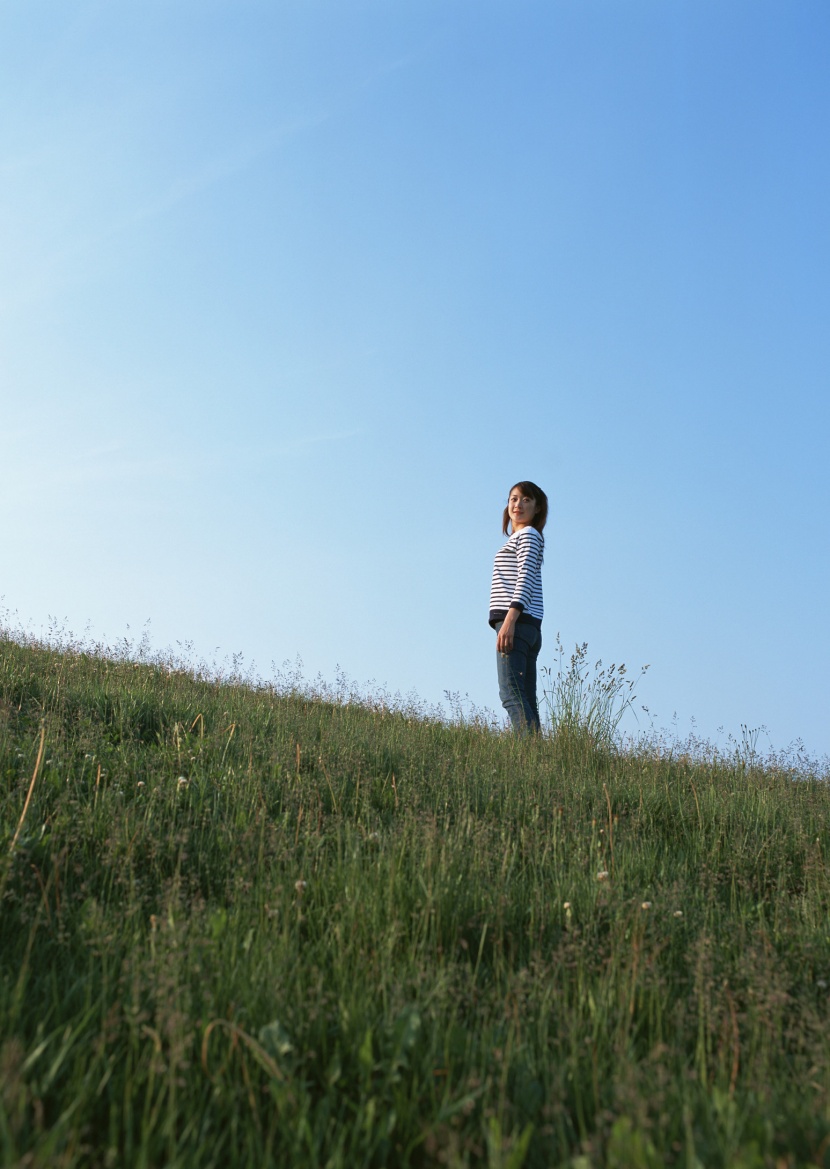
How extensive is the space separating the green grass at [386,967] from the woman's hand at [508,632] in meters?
2.22

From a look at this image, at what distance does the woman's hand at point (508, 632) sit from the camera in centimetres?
730

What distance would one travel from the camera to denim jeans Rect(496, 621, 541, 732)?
24.3 ft

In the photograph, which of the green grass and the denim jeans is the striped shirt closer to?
the denim jeans

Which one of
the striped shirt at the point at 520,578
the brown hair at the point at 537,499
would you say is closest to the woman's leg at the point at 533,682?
the striped shirt at the point at 520,578

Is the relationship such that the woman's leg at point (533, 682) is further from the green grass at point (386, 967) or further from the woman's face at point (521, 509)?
the green grass at point (386, 967)

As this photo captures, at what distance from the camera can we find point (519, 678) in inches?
294

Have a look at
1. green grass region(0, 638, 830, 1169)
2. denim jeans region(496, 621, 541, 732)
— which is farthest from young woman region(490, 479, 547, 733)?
green grass region(0, 638, 830, 1169)

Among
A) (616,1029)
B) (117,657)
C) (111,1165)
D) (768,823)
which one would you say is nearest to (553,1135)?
(616,1029)

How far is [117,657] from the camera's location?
364 inches

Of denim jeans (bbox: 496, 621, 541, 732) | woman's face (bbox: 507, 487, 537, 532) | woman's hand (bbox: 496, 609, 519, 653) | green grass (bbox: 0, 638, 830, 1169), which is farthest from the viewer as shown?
woman's face (bbox: 507, 487, 537, 532)

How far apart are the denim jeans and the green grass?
2.24m

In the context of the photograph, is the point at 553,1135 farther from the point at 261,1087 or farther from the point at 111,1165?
the point at 111,1165

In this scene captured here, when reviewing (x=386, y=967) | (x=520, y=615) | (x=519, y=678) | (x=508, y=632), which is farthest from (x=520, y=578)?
(x=386, y=967)

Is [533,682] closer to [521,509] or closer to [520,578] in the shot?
[520,578]
